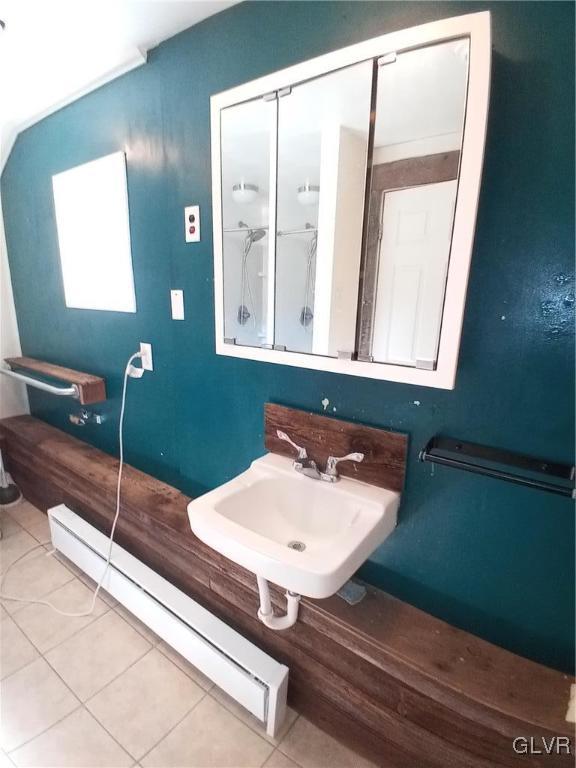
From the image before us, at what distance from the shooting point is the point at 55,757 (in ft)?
3.47

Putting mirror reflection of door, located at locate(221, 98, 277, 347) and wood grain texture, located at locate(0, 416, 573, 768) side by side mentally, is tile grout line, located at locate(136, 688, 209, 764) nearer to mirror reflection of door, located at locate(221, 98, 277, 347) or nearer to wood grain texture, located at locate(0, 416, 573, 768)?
wood grain texture, located at locate(0, 416, 573, 768)

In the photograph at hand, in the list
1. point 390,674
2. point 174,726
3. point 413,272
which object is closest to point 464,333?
point 413,272

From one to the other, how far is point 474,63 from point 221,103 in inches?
28.3

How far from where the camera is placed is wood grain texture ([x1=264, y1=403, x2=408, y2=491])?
100cm

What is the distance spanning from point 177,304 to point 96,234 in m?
0.70

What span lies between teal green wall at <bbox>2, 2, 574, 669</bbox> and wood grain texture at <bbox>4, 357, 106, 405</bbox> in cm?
29

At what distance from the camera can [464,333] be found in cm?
85

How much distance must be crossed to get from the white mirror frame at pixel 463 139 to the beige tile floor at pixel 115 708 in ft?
3.99

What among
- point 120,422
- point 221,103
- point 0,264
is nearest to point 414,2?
point 221,103

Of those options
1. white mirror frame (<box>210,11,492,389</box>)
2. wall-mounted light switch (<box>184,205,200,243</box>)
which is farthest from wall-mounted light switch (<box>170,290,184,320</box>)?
white mirror frame (<box>210,11,492,389</box>)

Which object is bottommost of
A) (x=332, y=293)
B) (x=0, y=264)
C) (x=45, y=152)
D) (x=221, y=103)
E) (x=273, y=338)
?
(x=273, y=338)

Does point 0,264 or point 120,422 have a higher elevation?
point 0,264

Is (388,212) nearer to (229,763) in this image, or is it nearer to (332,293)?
(332,293)

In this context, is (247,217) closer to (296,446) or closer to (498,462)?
(296,446)
